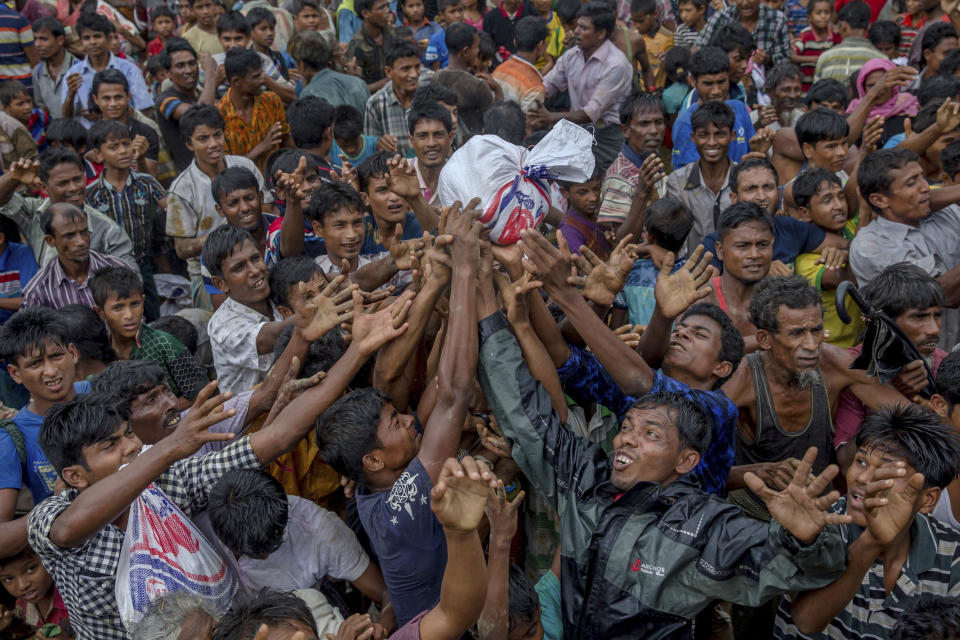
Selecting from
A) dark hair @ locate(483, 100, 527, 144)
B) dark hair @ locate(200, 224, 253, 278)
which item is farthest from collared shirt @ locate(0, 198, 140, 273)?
dark hair @ locate(483, 100, 527, 144)

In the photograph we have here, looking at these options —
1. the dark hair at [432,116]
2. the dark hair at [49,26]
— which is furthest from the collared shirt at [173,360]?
the dark hair at [49,26]

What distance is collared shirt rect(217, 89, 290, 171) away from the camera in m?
6.97

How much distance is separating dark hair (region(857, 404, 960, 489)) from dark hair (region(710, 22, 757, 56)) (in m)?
5.39

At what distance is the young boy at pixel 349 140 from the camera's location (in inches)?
253

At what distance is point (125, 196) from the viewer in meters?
6.16

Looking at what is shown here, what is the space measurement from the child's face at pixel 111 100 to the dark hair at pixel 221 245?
326cm

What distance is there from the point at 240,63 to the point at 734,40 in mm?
4204

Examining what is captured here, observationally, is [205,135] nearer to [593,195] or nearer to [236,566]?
[593,195]

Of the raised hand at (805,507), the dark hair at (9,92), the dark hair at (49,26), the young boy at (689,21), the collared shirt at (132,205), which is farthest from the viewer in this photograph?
the young boy at (689,21)

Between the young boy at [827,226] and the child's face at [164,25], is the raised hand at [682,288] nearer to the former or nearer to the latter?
the young boy at [827,226]

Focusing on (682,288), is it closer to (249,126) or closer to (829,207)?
(829,207)

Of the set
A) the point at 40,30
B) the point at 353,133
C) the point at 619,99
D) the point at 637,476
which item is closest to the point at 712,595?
the point at 637,476

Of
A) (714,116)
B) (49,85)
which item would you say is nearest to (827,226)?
(714,116)

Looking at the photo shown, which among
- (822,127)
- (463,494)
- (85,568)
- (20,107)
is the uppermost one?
(463,494)
